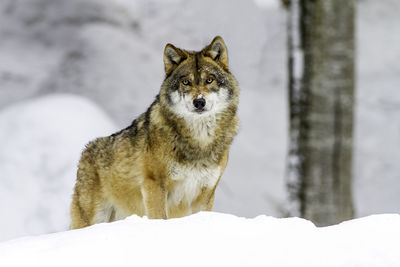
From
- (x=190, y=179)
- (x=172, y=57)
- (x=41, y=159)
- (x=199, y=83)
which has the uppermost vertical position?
(x=172, y=57)

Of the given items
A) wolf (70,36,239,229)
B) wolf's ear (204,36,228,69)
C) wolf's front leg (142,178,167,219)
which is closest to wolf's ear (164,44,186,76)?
wolf (70,36,239,229)

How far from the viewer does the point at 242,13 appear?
1265 centimetres

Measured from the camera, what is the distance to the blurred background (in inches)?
440

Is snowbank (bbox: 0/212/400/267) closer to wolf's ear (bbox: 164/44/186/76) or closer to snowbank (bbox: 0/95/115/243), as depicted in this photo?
wolf's ear (bbox: 164/44/186/76)

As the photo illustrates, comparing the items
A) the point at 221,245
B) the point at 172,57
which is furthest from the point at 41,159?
the point at 221,245

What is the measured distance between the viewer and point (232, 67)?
12555mm

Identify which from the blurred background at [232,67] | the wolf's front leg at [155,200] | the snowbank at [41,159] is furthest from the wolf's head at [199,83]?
the blurred background at [232,67]

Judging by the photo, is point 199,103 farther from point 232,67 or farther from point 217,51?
point 232,67

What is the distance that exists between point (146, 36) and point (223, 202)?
13.1 feet

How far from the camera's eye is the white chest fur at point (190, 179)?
15.2 feet

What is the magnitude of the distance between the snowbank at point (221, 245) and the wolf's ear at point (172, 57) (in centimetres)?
206

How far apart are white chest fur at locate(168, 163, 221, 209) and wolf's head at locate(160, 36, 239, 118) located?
1.34 feet

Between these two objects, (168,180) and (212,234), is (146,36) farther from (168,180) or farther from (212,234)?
(212,234)

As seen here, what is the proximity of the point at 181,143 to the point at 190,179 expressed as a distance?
11.2 inches
